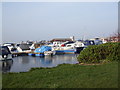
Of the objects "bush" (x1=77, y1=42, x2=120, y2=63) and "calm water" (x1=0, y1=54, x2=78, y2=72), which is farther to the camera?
"calm water" (x1=0, y1=54, x2=78, y2=72)

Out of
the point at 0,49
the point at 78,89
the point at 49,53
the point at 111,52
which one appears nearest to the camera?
the point at 78,89

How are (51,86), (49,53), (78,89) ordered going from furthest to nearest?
(49,53) < (51,86) < (78,89)

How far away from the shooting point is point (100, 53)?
40.7 ft

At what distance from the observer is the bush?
11.8 m

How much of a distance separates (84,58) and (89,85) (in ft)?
23.3

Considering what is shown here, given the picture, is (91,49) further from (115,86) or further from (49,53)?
(49,53)

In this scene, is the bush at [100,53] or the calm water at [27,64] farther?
the calm water at [27,64]

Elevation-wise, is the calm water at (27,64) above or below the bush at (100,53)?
below

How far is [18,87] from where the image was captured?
620 cm

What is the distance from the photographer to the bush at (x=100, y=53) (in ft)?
38.8

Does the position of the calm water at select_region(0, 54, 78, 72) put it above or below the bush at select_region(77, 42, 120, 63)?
below

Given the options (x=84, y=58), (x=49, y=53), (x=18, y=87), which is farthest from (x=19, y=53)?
(x=18, y=87)

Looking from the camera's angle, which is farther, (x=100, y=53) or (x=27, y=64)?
(x=27, y=64)

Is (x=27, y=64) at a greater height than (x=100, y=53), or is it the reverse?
(x=100, y=53)
